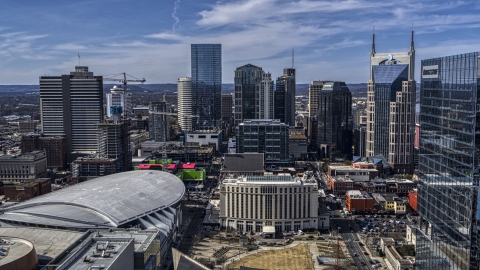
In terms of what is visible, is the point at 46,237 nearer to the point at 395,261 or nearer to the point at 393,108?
the point at 395,261

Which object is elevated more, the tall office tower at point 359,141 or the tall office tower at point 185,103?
the tall office tower at point 185,103

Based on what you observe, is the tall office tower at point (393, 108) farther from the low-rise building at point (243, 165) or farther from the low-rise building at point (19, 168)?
the low-rise building at point (19, 168)

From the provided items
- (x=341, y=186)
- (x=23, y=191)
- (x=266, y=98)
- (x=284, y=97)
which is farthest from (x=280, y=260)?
(x=284, y=97)

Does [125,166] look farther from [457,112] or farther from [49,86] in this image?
[457,112]

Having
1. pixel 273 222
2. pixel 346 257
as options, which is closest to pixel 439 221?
pixel 346 257

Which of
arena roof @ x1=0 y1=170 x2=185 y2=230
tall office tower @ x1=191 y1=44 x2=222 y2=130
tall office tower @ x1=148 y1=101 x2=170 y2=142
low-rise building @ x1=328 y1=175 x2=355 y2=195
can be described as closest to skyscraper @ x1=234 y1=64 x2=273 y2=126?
tall office tower @ x1=191 y1=44 x2=222 y2=130

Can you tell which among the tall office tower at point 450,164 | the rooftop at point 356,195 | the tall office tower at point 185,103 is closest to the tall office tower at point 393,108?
the rooftop at point 356,195

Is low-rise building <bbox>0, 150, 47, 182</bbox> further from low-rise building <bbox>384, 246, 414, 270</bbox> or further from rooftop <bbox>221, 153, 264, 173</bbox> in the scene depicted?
low-rise building <bbox>384, 246, 414, 270</bbox>
